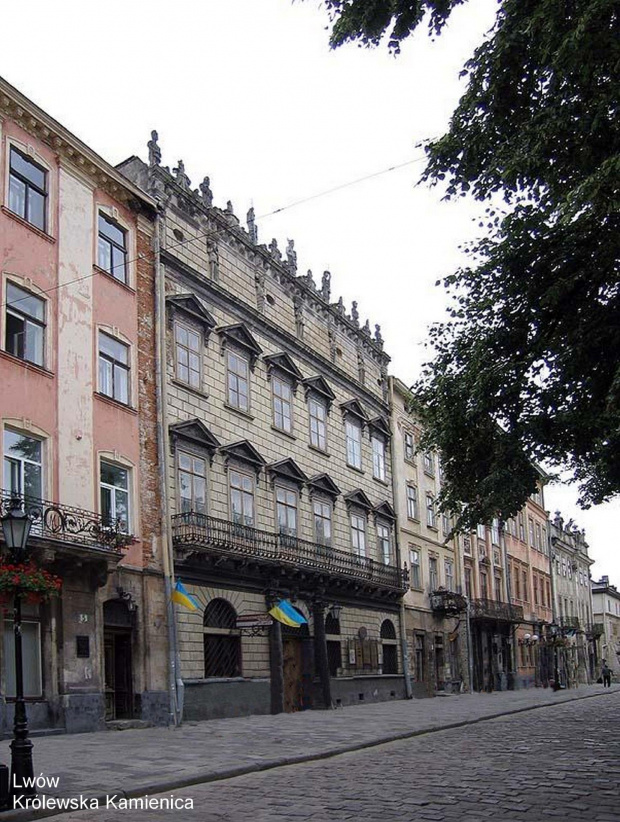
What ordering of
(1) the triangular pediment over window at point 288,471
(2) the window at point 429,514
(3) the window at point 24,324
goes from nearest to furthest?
(3) the window at point 24,324, (1) the triangular pediment over window at point 288,471, (2) the window at point 429,514

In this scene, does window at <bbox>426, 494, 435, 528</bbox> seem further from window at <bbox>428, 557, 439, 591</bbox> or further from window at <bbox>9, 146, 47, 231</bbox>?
window at <bbox>9, 146, 47, 231</bbox>

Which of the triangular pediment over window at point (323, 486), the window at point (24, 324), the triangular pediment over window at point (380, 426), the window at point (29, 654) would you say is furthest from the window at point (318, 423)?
the window at point (29, 654)

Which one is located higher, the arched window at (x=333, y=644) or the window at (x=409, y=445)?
the window at (x=409, y=445)

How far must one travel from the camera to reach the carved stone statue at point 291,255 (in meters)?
33.5

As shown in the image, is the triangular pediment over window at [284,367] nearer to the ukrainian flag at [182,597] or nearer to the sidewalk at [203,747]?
the ukrainian flag at [182,597]

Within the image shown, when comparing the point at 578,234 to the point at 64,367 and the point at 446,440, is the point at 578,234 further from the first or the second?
the point at 64,367

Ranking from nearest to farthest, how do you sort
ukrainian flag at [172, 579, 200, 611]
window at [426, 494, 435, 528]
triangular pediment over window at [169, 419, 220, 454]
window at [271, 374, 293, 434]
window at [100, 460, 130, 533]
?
window at [100, 460, 130, 533], ukrainian flag at [172, 579, 200, 611], triangular pediment over window at [169, 419, 220, 454], window at [271, 374, 293, 434], window at [426, 494, 435, 528]

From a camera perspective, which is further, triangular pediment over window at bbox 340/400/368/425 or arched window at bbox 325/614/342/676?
triangular pediment over window at bbox 340/400/368/425

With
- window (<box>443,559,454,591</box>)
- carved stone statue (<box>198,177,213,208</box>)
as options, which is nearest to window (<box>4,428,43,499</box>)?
carved stone statue (<box>198,177,213,208</box>)

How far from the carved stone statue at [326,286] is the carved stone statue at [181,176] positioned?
31.3 feet

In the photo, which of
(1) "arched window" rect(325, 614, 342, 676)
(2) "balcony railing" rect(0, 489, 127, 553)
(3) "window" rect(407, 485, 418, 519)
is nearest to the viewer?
(2) "balcony railing" rect(0, 489, 127, 553)

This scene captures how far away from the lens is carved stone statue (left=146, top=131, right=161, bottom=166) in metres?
26.5

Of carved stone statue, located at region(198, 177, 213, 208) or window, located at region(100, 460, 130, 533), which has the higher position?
carved stone statue, located at region(198, 177, 213, 208)

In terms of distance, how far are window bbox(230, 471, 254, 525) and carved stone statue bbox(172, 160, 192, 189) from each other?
27.4 ft
